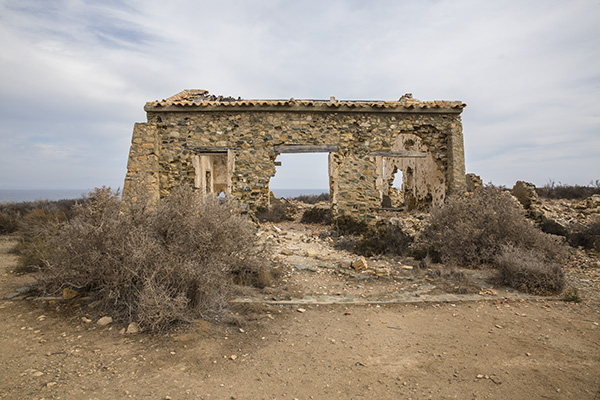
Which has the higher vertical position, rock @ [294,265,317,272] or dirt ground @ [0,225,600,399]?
rock @ [294,265,317,272]

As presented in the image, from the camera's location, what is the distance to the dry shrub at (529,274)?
5062mm

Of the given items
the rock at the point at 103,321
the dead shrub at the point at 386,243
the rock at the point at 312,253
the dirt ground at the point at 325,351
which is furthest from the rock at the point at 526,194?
the rock at the point at 103,321

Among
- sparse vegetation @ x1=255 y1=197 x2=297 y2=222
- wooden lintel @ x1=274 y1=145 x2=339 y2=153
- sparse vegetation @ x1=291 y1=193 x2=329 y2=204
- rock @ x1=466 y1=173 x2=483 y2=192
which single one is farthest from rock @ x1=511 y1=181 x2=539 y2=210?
sparse vegetation @ x1=291 y1=193 x2=329 y2=204

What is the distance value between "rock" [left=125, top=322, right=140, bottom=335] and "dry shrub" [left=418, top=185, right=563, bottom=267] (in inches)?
219

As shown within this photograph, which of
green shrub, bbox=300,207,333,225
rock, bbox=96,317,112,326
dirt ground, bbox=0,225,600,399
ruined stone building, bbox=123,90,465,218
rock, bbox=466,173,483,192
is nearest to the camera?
dirt ground, bbox=0,225,600,399

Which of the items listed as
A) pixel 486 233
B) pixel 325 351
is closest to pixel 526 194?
pixel 486 233

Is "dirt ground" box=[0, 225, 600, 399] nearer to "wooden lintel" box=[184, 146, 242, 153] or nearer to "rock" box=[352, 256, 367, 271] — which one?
"rock" box=[352, 256, 367, 271]

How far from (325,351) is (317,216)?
9107 millimetres

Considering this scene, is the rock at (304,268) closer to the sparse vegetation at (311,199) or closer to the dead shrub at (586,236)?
the dead shrub at (586,236)

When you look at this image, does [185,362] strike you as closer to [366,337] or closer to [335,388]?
[335,388]

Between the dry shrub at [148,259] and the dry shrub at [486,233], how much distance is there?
440cm

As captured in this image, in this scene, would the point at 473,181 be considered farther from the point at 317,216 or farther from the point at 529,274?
the point at 529,274

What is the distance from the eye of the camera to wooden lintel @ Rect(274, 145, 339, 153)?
9.67m

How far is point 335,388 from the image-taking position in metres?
2.78
